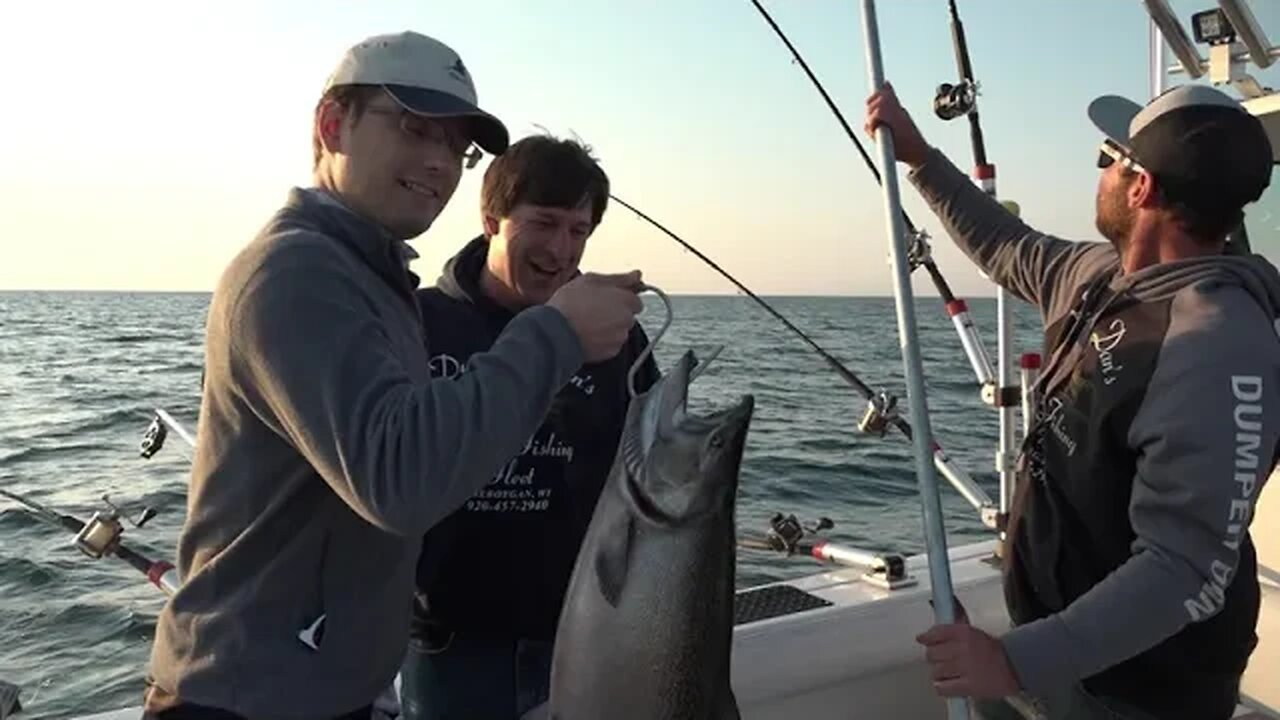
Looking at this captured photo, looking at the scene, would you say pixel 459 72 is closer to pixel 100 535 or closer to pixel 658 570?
pixel 658 570

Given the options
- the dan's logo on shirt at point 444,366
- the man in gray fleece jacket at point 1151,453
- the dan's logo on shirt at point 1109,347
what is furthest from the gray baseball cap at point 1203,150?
the dan's logo on shirt at point 444,366

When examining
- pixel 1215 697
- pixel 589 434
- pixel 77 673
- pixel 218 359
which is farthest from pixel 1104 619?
pixel 77 673

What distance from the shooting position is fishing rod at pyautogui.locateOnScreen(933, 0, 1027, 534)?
4218 mm

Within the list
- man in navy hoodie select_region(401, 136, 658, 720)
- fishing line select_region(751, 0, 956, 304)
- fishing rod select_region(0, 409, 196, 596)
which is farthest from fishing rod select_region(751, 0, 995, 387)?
fishing rod select_region(0, 409, 196, 596)

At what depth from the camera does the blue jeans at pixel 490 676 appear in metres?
2.79

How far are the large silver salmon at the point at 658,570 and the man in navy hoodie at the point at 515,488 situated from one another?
0.63m

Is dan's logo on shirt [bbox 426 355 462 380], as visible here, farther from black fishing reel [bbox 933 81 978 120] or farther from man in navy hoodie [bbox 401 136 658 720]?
black fishing reel [bbox 933 81 978 120]

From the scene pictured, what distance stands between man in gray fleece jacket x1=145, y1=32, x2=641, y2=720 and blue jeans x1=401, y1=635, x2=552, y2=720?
0.68 meters

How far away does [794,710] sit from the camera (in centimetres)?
390

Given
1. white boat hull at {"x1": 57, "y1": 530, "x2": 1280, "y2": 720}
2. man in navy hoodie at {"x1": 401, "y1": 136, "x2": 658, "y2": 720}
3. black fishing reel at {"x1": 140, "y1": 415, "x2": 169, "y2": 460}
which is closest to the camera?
man in navy hoodie at {"x1": 401, "y1": 136, "x2": 658, "y2": 720}

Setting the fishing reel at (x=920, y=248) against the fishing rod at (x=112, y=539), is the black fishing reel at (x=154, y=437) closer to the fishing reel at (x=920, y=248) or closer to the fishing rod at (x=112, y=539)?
the fishing rod at (x=112, y=539)

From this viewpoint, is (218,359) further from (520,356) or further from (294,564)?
(520,356)

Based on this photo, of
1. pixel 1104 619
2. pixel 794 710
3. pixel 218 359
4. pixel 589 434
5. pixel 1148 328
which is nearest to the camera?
pixel 218 359

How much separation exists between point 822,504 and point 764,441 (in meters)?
3.77
